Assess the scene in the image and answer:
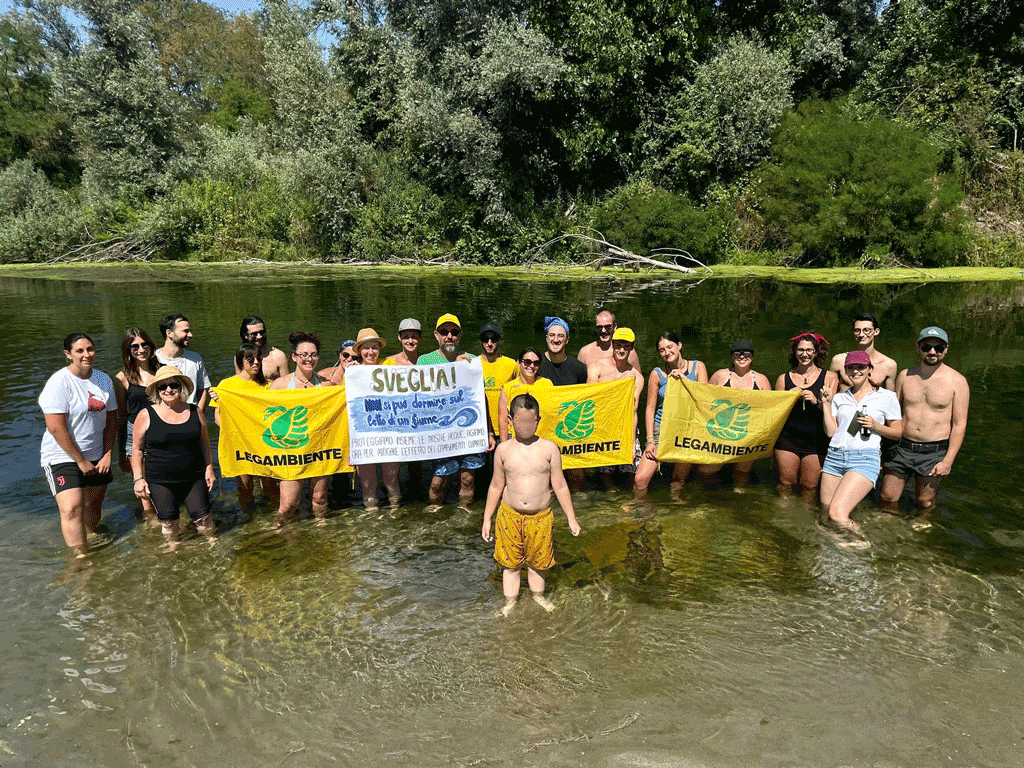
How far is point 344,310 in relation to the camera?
2242 centimetres

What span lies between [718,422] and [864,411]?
150 centimetres

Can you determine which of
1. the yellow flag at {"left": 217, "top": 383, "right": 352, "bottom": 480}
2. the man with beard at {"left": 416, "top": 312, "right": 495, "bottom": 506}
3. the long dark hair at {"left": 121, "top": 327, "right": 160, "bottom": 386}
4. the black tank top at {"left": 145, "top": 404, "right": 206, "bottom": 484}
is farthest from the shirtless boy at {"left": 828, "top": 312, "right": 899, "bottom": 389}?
the long dark hair at {"left": 121, "top": 327, "right": 160, "bottom": 386}

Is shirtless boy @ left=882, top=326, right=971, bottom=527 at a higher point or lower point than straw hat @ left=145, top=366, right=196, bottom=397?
lower

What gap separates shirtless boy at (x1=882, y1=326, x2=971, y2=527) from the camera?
7.36 metres

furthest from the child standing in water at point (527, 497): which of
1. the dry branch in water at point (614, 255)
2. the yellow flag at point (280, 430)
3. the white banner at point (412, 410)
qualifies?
the dry branch in water at point (614, 255)

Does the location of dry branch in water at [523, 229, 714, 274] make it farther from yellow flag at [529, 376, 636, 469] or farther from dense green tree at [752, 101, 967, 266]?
yellow flag at [529, 376, 636, 469]

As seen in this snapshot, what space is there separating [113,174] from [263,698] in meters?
42.2

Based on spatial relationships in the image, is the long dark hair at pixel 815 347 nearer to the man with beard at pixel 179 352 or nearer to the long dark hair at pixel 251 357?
the long dark hair at pixel 251 357

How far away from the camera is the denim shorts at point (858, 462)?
7422mm

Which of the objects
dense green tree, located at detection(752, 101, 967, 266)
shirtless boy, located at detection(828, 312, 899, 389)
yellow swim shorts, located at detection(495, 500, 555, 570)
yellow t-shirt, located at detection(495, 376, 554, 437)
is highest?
dense green tree, located at detection(752, 101, 967, 266)

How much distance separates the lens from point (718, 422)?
827 cm

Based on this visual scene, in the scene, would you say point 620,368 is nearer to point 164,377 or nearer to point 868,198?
point 164,377

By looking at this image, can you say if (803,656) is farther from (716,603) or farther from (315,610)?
(315,610)

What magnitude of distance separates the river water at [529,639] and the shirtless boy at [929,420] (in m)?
0.51
